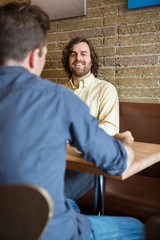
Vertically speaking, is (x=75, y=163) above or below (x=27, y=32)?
below

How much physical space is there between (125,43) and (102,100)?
0.61m

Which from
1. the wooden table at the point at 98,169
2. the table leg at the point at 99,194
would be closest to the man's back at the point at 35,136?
the wooden table at the point at 98,169

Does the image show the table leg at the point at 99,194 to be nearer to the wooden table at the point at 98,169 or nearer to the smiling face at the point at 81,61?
the wooden table at the point at 98,169

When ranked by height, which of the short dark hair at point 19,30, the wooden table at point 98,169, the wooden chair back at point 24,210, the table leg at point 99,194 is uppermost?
the short dark hair at point 19,30

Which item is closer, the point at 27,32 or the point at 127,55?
the point at 27,32

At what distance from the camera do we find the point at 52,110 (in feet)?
2.69

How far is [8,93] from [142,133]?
1.78 m

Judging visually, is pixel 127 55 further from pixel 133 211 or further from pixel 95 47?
pixel 133 211

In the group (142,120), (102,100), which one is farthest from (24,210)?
(102,100)

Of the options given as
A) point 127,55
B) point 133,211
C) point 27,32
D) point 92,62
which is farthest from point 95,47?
point 27,32

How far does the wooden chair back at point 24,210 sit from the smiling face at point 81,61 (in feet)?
7.55

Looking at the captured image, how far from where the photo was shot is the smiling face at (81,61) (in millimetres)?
2877

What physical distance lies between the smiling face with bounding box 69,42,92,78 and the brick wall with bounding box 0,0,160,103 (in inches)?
4.9

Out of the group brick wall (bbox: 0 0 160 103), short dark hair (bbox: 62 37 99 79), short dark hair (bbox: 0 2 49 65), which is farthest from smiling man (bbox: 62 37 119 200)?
short dark hair (bbox: 0 2 49 65)
